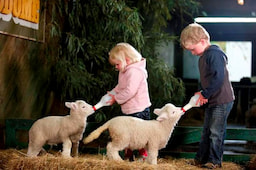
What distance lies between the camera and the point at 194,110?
399 inches

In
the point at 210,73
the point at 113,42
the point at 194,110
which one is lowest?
the point at 194,110

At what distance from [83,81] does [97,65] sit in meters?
0.56

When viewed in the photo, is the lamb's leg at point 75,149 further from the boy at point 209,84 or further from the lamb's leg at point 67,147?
the boy at point 209,84

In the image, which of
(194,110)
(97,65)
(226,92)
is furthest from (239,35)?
(226,92)

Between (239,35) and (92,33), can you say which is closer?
(92,33)

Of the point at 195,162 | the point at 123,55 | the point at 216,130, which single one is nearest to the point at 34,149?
the point at 123,55

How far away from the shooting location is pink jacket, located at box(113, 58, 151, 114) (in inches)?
167

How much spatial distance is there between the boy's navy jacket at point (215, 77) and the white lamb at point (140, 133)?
1.15 feet

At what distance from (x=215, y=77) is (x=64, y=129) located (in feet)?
4.60

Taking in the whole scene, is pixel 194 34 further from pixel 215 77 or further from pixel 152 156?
pixel 152 156

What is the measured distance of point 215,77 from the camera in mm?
4109

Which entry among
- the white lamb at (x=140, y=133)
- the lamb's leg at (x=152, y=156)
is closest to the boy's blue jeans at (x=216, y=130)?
the white lamb at (x=140, y=133)

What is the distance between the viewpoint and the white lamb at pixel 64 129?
4285 millimetres

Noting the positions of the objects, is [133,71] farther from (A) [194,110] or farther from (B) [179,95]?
(A) [194,110]
